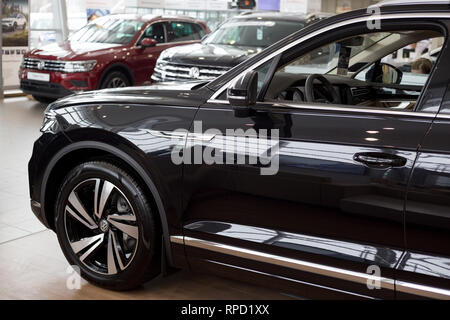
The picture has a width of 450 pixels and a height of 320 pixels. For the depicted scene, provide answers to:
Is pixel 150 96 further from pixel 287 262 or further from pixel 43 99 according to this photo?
pixel 43 99

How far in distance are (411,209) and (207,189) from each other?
95 cm

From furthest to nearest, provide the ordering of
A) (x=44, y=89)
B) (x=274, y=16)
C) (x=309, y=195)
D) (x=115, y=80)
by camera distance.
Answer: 1. (x=115, y=80)
2. (x=44, y=89)
3. (x=274, y=16)
4. (x=309, y=195)

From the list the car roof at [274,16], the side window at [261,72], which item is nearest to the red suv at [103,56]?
the car roof at [274,16]

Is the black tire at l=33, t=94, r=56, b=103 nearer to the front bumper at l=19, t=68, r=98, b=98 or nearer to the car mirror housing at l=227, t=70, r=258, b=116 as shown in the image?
the front bumper at l=19, t=68, r=98, b=98

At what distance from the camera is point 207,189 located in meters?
2.85

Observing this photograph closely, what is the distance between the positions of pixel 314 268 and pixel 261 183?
1.41 ft

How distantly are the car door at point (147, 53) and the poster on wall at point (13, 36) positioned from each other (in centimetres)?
263

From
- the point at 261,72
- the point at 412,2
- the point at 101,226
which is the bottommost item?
the point at 101,226

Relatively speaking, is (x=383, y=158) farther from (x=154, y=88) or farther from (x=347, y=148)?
(x=154, y=88)

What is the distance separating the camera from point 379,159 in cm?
242

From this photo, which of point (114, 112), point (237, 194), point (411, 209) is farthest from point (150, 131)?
point (411, 209)

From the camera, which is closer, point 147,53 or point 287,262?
point 287,262

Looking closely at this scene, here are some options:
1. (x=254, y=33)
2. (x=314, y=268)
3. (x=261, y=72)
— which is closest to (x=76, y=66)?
(x=254, y=33)

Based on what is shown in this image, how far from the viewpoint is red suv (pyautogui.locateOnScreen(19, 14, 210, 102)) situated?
977cm
